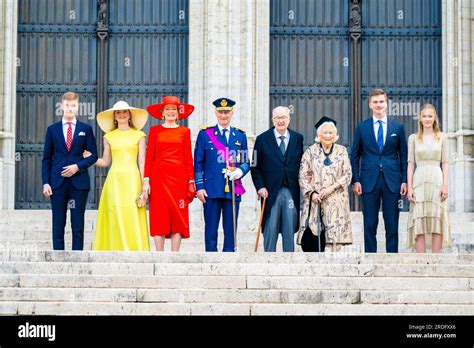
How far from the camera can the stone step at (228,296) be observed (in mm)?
13508

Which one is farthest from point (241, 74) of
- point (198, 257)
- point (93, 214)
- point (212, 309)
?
point (212, 309)

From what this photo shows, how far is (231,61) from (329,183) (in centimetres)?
551

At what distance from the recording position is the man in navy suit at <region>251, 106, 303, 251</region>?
16.0 meters

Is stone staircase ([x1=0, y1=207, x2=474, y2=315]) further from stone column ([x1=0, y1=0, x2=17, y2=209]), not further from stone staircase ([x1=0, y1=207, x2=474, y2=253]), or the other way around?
stone column ([x1=0, y1=0, x2=17, y2=209])

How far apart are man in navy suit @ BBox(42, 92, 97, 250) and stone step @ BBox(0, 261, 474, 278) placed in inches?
72.1

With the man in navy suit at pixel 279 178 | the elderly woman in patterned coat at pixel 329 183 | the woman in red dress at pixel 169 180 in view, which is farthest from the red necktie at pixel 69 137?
the elderly woman in patterned coat at pixel 329 183

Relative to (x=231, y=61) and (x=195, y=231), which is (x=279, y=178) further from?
(x=231, y=61)

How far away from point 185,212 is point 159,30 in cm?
643

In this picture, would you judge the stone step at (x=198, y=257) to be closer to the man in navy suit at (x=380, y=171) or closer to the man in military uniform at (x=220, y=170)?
the man in military uniform at (x=220, y=170)

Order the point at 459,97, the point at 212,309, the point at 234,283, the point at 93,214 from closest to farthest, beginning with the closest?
the point at 212,309
the point at 234,283
the point at 93,214
the point at 459,97

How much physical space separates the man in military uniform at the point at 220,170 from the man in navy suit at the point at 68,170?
4.20 feet

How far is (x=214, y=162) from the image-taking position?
1620cm

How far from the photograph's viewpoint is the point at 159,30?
22.0 metres
